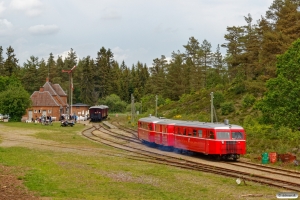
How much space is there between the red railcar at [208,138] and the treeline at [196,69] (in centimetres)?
1498

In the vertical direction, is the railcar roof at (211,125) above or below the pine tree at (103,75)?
below

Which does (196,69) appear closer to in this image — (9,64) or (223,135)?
(9,64)

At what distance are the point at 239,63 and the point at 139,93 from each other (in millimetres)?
65145

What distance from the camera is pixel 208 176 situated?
2056 cm

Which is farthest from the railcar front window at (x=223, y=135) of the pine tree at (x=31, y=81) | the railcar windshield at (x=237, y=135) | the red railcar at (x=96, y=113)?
the pine tree at (x=31, y=81)

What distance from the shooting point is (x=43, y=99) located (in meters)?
85.2

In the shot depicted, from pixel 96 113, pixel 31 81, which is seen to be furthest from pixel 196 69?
pixel 31 81

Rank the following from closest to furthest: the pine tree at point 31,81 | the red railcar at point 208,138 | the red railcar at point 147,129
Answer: the red railcar at point 208,138
the red railcar at point 147,129
the pine tree at point 31,81

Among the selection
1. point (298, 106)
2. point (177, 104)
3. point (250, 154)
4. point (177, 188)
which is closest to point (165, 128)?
point (250, 154)

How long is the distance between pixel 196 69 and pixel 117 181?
76.6 meters

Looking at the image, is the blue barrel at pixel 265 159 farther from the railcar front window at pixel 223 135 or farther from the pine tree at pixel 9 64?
the pine tree at pixel 9 64

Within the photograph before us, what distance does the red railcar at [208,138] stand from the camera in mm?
27172

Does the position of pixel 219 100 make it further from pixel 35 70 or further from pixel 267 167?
pixel 35 70

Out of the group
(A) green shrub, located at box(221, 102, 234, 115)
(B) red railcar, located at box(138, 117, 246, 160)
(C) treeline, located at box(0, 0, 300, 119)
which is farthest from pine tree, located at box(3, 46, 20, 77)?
(B) red railcar, located at box(138, 117, 246, 160)
